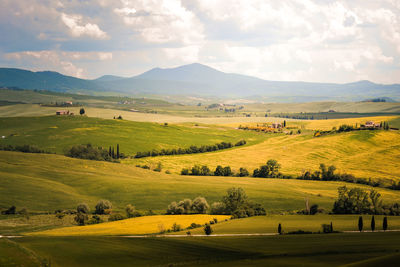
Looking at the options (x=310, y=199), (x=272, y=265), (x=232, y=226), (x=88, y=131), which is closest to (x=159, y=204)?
(x=232, y=226)

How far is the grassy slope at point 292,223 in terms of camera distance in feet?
196

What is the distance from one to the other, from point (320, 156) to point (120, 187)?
8100cm

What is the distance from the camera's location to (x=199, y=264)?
3988 cm

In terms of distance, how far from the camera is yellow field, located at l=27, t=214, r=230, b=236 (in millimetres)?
58594

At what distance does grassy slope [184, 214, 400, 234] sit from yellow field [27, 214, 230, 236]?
5.54 m

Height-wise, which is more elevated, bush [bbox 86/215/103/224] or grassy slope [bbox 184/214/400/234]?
grassy slope [bbox 184/214/400/234]

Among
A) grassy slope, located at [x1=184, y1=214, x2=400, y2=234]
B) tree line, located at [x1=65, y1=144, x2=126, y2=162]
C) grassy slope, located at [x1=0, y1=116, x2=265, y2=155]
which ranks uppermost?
grassy slope, located at [x1=0, y1=116, x2=265, y2=155]

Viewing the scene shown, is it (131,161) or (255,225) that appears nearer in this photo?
(255,225)

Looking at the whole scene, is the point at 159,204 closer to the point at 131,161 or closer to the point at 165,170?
the point at 165,170

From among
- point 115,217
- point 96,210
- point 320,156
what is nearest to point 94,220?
point 115,217

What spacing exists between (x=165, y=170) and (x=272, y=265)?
91721mm

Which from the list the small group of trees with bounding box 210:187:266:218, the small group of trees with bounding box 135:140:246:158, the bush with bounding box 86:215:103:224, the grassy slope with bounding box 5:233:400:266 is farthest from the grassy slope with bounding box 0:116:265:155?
the grassy slope with bounding box 5:233:400:266

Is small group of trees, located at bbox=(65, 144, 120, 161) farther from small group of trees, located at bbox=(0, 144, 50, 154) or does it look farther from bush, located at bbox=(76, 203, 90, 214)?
bush, located at bbox=(76, 203, 90, 214)

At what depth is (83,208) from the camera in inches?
3061
